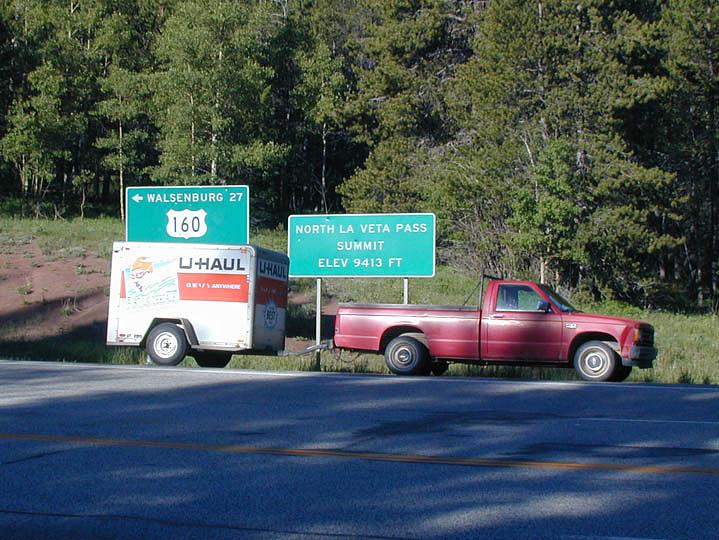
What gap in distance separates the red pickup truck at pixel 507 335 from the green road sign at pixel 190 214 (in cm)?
597

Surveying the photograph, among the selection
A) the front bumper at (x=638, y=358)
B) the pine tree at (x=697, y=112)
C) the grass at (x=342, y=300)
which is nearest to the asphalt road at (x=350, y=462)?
the front bumper at (x=638, y=358)

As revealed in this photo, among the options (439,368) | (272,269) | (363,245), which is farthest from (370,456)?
(363,245)

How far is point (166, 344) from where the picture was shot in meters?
19.1

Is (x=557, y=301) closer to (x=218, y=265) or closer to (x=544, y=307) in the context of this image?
(x=544, y=307)

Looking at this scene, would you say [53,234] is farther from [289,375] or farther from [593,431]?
[593,431]

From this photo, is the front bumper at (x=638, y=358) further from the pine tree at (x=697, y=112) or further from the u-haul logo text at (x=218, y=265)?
the pine tree at (x=697, y=112)

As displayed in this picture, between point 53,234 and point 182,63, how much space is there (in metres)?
11.6

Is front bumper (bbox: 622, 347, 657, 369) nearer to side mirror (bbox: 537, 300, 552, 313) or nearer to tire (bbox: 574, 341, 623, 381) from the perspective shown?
tire (bbox: 574, 341, 623, 381)

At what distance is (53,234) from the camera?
1751 inches

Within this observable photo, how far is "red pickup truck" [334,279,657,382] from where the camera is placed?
55.9 ft

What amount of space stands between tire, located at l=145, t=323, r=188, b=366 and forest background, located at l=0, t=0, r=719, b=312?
2066 cm

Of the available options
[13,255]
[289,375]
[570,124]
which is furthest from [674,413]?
[13,255]

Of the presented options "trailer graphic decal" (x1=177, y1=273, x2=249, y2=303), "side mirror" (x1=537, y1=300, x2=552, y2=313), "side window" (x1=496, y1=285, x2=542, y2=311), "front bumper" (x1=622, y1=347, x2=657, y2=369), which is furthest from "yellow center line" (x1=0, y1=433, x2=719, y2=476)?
"trailer graphic decal" (x1=177, y1=273, x2=249, y2=303)

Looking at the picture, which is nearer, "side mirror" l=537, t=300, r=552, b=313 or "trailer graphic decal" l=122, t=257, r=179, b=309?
"side mirror" l=537, t=300, r=552, b=313
